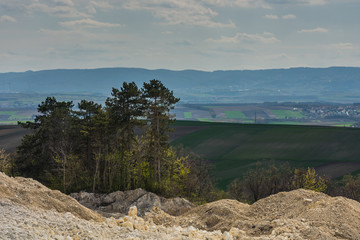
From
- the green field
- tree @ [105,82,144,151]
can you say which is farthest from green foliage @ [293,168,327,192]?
tree @ [105,82,144,151]

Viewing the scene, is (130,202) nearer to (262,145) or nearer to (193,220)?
(193,220)

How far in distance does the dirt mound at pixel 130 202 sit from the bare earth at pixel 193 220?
12.5 meters

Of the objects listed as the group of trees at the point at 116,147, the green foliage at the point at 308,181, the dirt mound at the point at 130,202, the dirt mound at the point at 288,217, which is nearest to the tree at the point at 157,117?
the group of trees at the point at 116,147

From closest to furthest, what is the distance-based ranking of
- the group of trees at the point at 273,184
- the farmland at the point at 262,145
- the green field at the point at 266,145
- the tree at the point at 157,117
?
the tree at the point at 157,117 → the group of trees at the point at 273,184 → the farmland at the point at 262,145 → the green field at the point at 266,145

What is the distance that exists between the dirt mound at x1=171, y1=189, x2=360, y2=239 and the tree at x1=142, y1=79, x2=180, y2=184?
20.4 metres

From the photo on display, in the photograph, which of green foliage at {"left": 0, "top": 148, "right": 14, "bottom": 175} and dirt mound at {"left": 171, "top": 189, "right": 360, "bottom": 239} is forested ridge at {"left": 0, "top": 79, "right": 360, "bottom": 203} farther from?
dirt mound at {"left": 171, "top": 189, "right": 360, "bottom": 239}

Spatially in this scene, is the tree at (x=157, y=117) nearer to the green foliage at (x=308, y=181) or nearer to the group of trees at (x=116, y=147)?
the group of trees at (x=116, y=147)

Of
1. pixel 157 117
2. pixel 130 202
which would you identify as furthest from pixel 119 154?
pixel 130 202

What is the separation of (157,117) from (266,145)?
184ft

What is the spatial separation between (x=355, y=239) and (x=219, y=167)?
67.4 metres

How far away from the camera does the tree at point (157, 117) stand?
55188 millimetres

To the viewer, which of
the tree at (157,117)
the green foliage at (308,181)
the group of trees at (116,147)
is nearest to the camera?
the tree at (157,117)

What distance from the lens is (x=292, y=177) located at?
65.9m

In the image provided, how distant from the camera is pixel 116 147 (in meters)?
59.5
